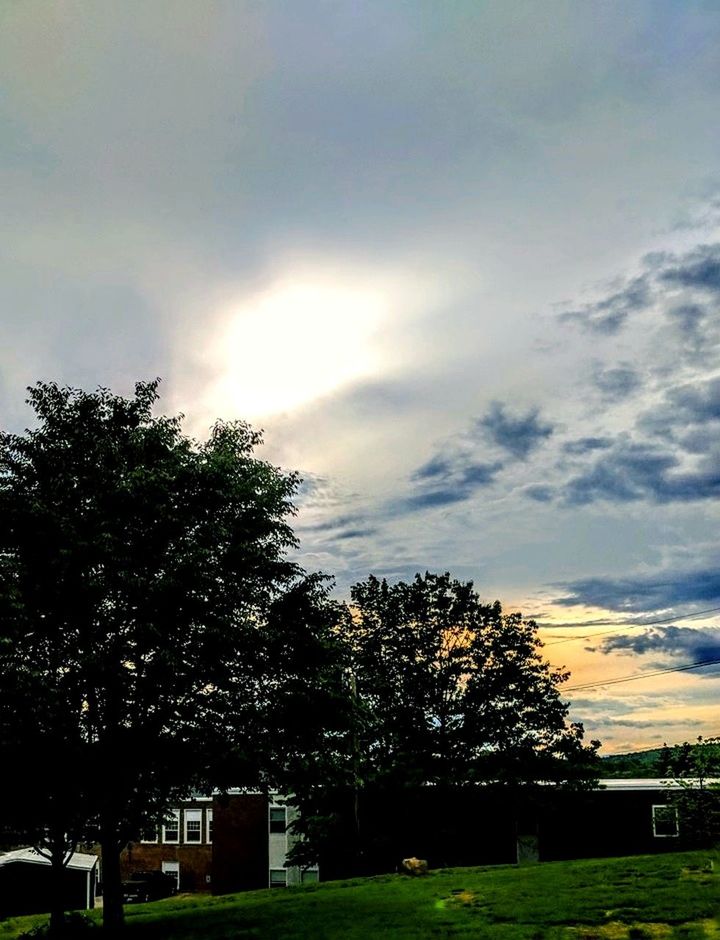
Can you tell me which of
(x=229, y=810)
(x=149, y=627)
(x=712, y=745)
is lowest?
(x=229, y=810)

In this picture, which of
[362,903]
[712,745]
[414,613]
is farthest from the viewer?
[414,613]

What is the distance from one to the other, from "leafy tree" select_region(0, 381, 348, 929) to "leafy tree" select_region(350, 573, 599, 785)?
2100 cm

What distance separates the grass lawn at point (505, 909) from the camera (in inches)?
936

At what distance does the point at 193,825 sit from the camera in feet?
265

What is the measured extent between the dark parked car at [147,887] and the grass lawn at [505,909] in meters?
33.3

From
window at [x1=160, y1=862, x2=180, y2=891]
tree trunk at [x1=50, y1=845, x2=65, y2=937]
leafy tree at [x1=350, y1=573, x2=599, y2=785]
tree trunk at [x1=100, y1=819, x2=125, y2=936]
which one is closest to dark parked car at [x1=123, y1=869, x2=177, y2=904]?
window at [x1=160, y1=862, x2=180, y2=891]

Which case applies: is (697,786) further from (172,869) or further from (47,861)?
(172,869)

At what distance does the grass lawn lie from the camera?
2377 centimetres

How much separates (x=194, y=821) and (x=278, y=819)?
14.9m

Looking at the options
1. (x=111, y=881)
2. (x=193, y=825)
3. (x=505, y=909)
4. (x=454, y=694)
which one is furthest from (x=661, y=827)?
(x=193, y=825)

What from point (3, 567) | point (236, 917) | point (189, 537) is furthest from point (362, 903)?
point (3, 567)

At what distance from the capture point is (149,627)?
28.1 meters

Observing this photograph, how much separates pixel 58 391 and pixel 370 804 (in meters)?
33.1

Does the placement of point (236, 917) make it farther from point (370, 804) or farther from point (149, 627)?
point (370, 804)
